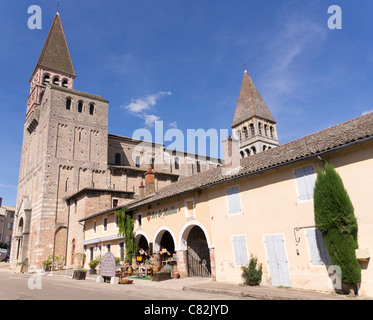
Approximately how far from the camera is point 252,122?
58062 millimetres

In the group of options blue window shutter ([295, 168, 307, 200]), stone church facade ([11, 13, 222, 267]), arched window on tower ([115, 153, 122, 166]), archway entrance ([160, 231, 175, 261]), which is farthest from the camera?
arched window on tower ([115, 153, 122, 166])

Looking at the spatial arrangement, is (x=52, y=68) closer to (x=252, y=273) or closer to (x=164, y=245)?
(x=164, y=245)

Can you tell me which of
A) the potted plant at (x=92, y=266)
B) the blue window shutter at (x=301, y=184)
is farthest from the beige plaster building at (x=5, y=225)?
the blue window shutter at (x=301, y=184)

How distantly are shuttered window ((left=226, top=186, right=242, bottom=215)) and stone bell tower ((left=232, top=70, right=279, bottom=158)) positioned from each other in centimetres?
4220

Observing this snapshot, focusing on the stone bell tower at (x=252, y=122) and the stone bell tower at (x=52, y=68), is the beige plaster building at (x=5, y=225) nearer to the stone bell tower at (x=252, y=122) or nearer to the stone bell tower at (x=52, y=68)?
the stone bell tower at (x=52, y=68)

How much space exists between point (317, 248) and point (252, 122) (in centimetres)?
4842

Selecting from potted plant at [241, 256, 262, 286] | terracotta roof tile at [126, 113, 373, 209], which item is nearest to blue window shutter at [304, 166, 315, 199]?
terracotta roof tile at [126, 113, 373, 209]

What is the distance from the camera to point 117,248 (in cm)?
2423

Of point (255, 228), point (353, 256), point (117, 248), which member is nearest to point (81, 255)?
point (117, 248)

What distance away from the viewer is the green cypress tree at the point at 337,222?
10125mm

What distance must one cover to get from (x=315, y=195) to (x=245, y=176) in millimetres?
3716

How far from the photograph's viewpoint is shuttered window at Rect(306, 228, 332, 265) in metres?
11.2

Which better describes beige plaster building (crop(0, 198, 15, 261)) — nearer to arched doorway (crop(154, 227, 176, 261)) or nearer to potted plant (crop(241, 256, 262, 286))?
arched doorway (crop(154, 227, 176, 261))

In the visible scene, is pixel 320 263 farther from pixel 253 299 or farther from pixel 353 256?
pixel 253 299
